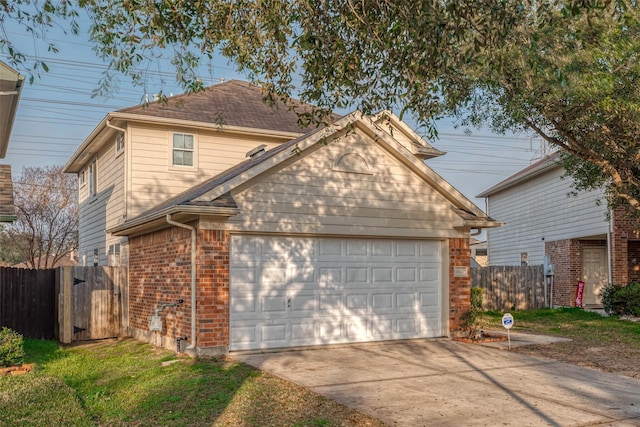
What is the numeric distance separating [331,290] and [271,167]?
9.37 ft

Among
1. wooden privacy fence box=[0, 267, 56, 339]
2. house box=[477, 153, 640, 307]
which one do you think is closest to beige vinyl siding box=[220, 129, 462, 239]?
wooden privacy fence box=[0, 267, 56, 339]

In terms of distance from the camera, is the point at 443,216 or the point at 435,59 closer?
the point at 435,59

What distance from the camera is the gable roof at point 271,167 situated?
11031 millimetres

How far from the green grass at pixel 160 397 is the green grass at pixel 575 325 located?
8093 millimetres

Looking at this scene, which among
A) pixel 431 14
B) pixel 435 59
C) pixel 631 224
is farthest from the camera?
pixel 631 224

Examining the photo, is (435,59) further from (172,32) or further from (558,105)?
(558,105)

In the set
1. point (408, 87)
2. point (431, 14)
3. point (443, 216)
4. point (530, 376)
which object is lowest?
point (530, 376)

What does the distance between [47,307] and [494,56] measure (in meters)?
12.9

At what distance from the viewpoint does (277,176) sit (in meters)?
12.1

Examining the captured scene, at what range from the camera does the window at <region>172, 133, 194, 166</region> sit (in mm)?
17125

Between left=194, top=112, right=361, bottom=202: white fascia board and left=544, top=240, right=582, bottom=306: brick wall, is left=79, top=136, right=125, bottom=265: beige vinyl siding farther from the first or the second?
left=544, top=240, right=582, bottom=306: brick wall

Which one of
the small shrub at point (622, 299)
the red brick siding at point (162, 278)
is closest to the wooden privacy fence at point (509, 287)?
the small shrub at point (622, 299)

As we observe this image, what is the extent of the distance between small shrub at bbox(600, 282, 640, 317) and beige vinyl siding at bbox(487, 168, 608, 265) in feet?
10.3

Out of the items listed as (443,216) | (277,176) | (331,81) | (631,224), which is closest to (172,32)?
(331,81)
